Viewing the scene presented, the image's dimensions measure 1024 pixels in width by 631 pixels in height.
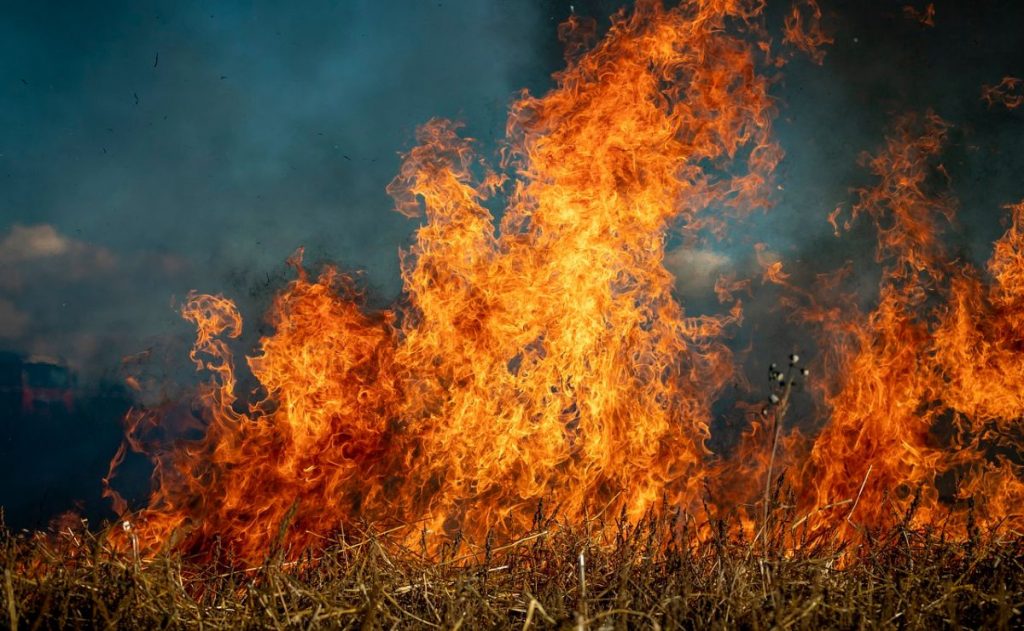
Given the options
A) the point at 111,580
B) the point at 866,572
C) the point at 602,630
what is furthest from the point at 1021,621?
the point at 111,580

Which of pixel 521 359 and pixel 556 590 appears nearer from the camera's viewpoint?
pixel 556 590

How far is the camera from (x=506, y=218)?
10.4 metres

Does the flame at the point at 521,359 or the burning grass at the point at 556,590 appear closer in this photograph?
the burning grass at the point at 556,590

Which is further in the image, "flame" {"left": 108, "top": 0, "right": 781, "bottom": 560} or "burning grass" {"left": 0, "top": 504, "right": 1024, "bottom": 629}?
"flame" {"left": 108, "top": 0, "right": 781, "bottom": 560}

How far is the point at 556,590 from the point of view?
370 centimetres

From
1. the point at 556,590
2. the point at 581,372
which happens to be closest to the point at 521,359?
the point at 581,372

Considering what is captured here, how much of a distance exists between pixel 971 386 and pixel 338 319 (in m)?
10.3

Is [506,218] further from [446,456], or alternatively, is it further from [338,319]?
[446,456]

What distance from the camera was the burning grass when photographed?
125 inches

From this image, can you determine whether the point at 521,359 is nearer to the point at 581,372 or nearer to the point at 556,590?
the point at 581,372

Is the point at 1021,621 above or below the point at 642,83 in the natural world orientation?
below

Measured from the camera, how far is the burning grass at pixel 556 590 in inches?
125

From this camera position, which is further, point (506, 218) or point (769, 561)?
point (506, 218)

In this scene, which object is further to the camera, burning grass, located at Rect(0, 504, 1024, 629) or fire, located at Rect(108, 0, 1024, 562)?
fire, located at Rect(108, 0, 1024, 562)
